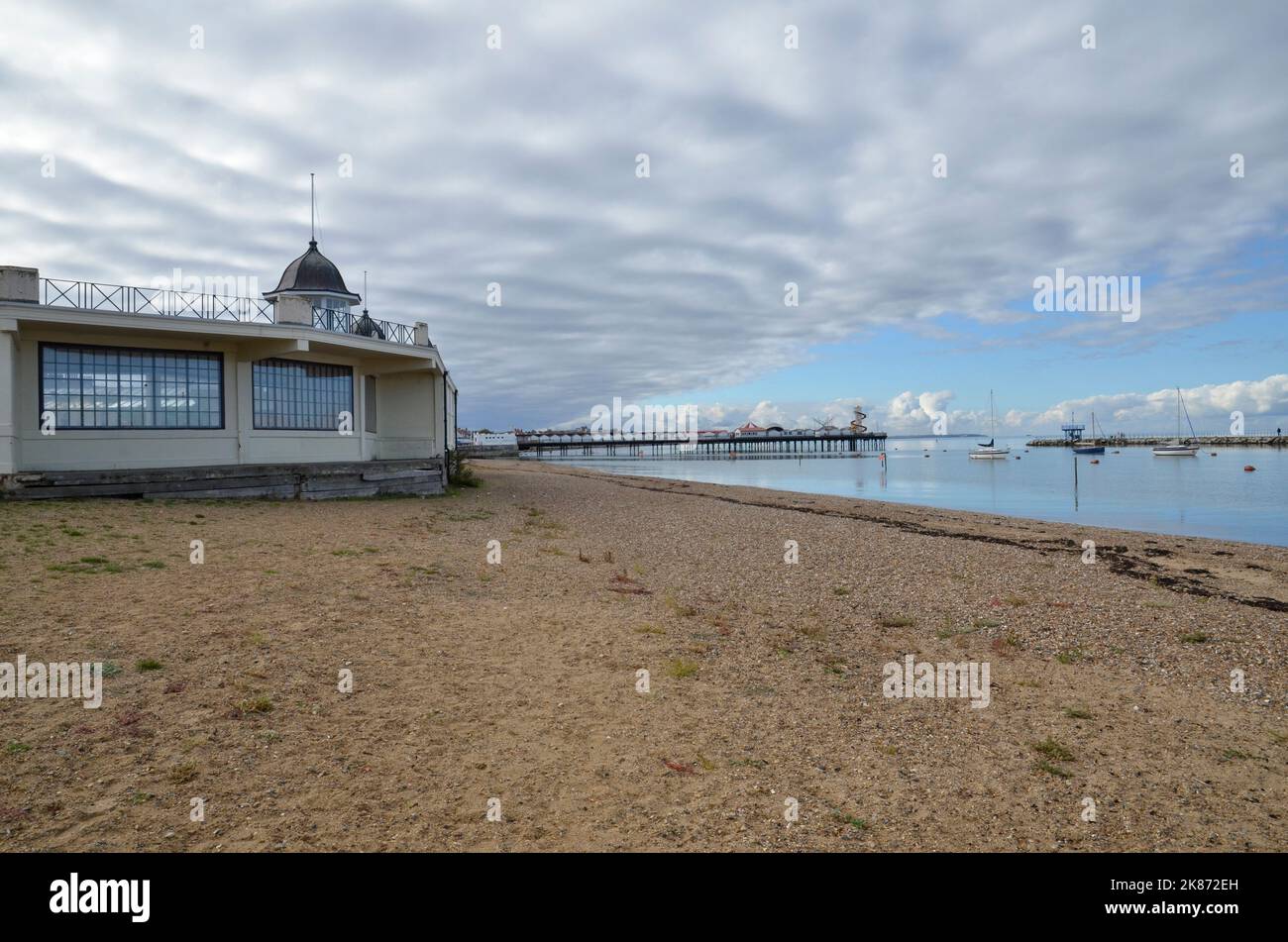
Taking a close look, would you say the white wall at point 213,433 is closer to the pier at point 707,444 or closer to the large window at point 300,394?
the large window at point 300,394

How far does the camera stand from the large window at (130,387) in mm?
18047

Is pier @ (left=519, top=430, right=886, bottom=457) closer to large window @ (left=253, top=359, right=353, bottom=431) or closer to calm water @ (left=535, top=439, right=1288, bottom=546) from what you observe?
calm water @ (left=535, top=439, right=1288, bottom=546)

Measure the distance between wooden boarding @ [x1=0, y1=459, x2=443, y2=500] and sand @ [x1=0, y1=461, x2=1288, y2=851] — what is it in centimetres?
365

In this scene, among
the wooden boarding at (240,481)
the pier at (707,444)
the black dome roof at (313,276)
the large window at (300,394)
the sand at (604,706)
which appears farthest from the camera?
the pier at (707,444)

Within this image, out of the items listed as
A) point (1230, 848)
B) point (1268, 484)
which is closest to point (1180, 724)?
point (1230, 848)

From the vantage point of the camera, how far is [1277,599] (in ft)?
40.2

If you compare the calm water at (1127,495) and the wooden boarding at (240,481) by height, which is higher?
the wooden boarding at (240,481)

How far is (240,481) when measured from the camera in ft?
61.6

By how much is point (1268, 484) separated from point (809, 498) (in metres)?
33.6

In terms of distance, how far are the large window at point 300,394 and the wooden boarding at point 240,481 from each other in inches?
66.4

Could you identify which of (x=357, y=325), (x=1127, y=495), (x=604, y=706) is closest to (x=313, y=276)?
(x=357, y=325)

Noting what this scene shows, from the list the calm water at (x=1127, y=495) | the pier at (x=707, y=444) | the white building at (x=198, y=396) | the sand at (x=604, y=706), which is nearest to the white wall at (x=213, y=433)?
the white building at (x=198, y=396)
